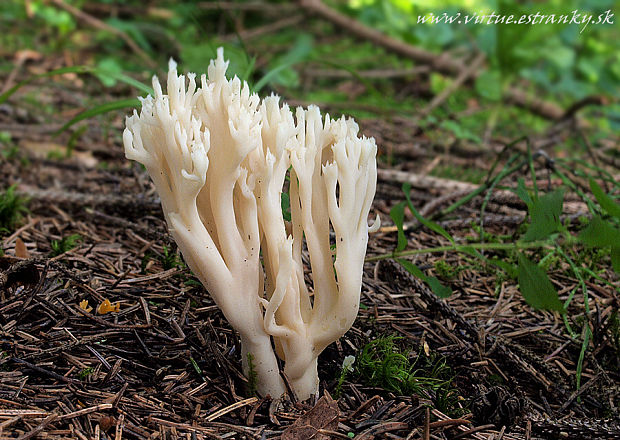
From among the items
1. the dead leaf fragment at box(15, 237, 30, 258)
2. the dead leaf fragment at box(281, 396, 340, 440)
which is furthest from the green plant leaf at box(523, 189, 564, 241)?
the dead leaf fragment at box(15, 237, 30, 258)

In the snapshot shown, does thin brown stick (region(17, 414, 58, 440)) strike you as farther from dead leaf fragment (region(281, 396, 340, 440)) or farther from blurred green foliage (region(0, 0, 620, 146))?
blurred green foliage (region(0, 0, 620, 146))

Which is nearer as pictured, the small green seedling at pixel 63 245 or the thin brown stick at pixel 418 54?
the small green seedling at pixel 63 245

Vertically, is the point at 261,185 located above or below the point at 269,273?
above

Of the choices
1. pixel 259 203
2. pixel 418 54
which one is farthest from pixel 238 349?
pixel 418 54

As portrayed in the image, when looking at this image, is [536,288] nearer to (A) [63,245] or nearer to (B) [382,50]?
(A) [63,245]

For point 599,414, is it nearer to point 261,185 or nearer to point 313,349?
point 313,349

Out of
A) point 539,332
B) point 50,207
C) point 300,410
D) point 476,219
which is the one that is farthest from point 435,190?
point 50,207

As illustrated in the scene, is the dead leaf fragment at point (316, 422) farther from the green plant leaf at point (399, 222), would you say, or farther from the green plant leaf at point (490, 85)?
the green plant leaf at point (490, 85)

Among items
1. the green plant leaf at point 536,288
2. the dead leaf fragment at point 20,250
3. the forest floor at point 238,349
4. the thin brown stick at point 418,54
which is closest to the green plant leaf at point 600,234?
the green plant leaf at point 536,288
